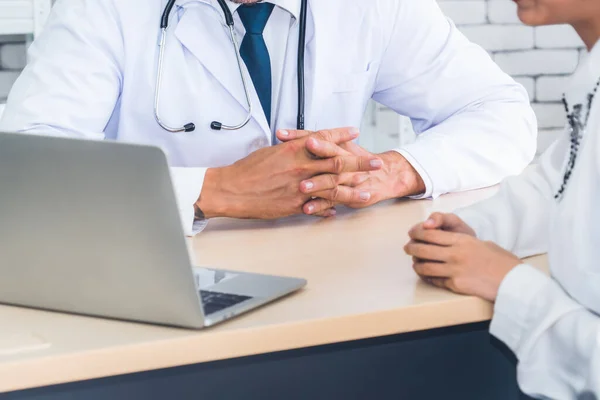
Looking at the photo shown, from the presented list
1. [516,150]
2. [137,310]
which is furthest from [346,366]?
[516,150]

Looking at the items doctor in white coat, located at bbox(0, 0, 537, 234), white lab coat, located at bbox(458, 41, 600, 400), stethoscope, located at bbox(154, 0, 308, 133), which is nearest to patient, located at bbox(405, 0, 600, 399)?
white lab coat, located at bbox(458, 41, 600, 400)

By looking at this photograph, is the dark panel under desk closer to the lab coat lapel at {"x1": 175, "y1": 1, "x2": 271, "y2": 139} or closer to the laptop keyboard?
the laptop keyboard

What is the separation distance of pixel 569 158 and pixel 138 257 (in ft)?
1.41

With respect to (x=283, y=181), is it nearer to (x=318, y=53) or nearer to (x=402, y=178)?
(x=402, y=178)

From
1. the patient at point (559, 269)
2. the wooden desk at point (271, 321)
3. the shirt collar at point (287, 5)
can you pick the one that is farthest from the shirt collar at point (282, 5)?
the patient at point (559, 269)

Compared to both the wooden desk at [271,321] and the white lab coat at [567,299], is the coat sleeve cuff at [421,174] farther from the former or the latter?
the white lab coat at [567,299]

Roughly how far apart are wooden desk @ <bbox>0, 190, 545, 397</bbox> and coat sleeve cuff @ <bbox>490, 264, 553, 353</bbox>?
2 centimetres

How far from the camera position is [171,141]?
1.46 meters

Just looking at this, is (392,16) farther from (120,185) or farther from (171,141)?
(120,185)

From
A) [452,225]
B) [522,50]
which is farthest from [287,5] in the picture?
[522,50]

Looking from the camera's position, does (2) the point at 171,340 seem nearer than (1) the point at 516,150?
Yes

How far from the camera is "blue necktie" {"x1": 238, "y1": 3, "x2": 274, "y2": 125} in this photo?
1.45m

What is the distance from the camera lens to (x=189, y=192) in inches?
46.9

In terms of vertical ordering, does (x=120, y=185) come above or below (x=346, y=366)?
above
